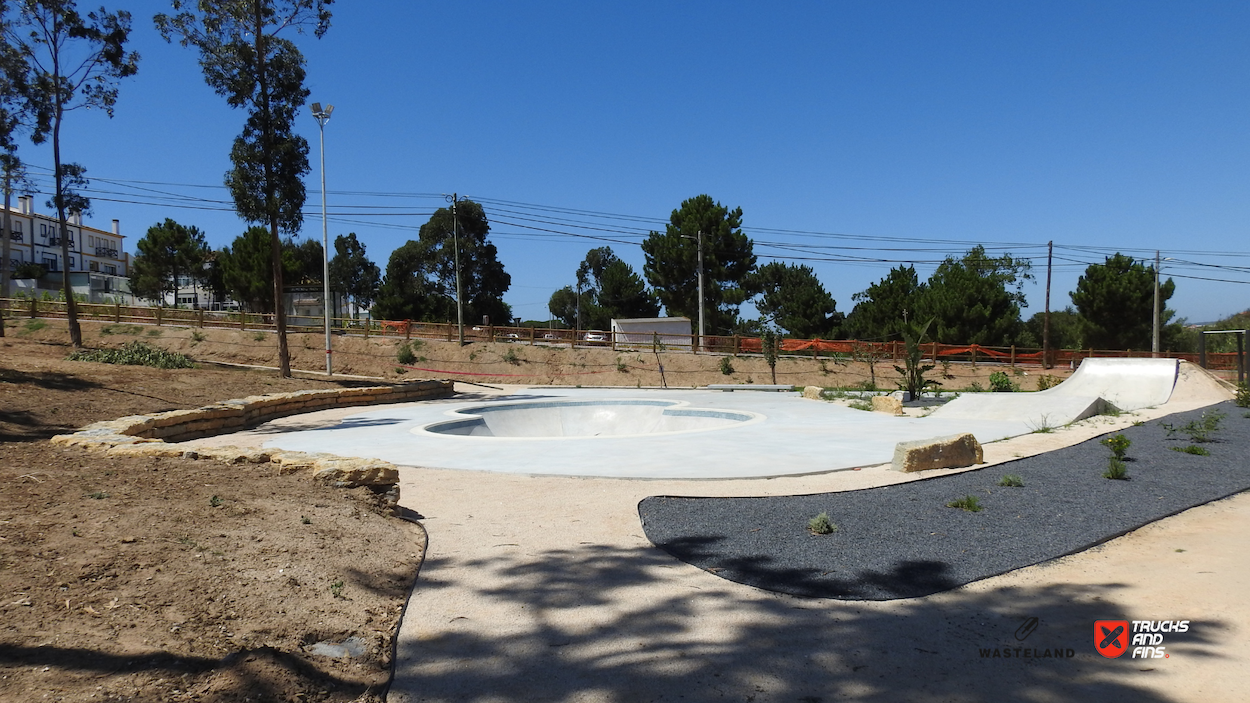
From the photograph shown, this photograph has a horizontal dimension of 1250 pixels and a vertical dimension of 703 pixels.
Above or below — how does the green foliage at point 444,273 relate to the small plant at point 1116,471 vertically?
above

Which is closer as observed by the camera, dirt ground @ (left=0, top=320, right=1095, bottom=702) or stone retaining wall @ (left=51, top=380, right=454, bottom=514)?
dirt ground @ (left=0, top=320, right=1095, bottom=702)

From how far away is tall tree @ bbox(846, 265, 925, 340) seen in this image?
159 ft

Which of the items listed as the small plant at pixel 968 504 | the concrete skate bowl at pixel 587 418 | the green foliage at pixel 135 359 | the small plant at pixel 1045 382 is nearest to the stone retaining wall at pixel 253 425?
the concrete skate bowl at pixel 587 418

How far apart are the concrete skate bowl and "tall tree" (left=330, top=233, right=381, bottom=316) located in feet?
191

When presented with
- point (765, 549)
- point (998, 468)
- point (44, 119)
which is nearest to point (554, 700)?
point (765, 549)

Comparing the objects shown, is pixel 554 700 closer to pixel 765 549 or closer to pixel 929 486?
pixel 765 549

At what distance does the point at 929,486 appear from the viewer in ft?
24.6

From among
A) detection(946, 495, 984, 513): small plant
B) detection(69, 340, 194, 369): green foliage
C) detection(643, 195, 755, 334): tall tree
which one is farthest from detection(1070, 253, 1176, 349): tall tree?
detection(69, 340, 194, 369): green foliage

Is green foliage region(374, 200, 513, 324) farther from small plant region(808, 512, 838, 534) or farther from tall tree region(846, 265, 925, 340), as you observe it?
small plant region(808, 512, 838, 534)

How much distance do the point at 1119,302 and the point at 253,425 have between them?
50142 millimetres

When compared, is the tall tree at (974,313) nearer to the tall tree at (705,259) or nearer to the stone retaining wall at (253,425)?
the tall tree at (705,259)

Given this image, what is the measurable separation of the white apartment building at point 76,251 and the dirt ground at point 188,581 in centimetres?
7262

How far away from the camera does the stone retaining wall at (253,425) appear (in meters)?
6.75

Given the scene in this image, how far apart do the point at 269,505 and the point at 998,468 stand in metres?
7.85
